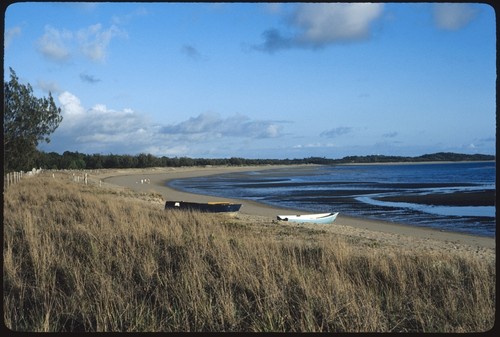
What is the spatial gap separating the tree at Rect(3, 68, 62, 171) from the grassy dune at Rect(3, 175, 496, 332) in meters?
11.7

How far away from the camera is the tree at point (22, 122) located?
659 inches

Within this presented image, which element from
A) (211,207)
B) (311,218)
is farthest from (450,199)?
(211,207)

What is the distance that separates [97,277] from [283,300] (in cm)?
206

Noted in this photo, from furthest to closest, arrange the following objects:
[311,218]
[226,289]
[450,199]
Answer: [450,199] < [311,218] < [226,289]

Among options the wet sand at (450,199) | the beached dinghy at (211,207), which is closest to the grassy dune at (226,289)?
the beached dinghy at (211,207)

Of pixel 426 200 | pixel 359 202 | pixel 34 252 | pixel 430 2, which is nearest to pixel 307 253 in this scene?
pixel 34 252

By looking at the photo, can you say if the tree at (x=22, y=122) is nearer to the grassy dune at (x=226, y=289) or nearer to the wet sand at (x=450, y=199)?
the grassy dune at (x=226, y=289)

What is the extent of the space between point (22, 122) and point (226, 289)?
50.5 feet

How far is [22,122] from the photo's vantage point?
17203 millimetres

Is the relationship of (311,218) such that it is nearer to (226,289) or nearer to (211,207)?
(211,207)

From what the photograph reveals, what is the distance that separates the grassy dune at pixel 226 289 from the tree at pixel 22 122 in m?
11.7

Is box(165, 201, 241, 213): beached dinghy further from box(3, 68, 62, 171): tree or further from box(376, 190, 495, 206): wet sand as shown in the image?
box(376, 190, 495, 206): wet sand

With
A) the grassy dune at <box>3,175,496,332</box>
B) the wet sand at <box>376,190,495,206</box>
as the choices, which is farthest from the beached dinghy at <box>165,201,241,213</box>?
the wet sand at <box>376,190,495,206</box>

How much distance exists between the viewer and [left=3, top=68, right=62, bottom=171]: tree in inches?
659
